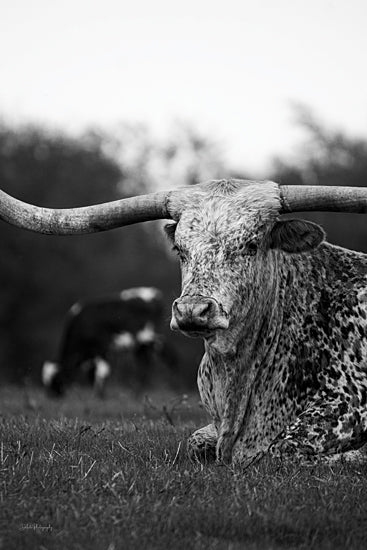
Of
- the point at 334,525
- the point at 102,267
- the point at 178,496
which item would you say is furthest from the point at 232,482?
the point at 102,267

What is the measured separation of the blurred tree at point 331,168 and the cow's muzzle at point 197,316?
24542 mm

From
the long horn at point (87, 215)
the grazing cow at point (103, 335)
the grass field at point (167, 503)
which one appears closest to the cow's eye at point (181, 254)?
A: the long horn at point (87, 215)

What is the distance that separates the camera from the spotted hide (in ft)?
20.0

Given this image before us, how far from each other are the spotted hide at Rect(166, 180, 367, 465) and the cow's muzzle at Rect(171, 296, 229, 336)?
0.12 meters

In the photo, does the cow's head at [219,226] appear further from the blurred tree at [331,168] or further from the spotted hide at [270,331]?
the blurred tree at [331,168]

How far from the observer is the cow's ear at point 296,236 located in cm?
643

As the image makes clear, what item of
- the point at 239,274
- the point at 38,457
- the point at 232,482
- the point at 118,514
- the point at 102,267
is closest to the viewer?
the point at 118,514

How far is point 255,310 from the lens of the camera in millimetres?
6484

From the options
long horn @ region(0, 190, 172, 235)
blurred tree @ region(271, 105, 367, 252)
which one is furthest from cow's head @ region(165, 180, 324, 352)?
blurred tree @ region(271, 105, 367, 252)

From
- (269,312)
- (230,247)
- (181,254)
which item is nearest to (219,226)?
(230,247)

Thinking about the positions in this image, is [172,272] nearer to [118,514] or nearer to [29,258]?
[29,258]

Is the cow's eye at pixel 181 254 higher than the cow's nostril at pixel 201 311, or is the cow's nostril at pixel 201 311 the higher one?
the cow's eye at pixel 181 254

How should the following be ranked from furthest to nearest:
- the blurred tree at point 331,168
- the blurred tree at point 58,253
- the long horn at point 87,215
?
the blurred tree at point 58,253
the blurred tree at point 331,168
the long horn at point 87,215

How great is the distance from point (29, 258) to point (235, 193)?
1326 inches
